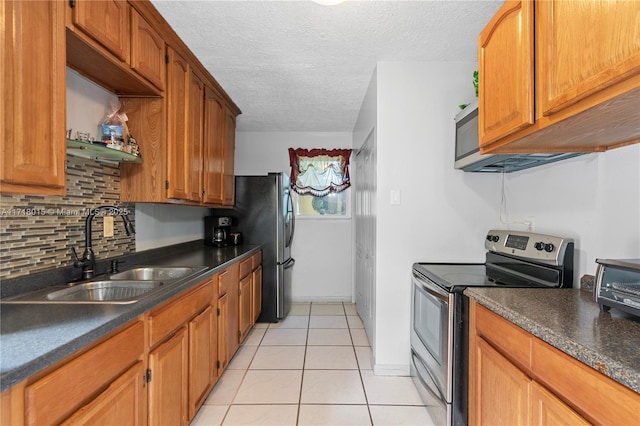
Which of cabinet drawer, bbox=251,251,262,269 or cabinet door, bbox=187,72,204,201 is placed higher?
cabinet door, bbox=187,72,204,201

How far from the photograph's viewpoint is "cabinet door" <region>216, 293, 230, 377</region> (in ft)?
6.86

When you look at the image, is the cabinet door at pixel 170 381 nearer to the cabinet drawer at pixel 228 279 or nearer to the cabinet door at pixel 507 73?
the cabinet drawer at pixel 228 279

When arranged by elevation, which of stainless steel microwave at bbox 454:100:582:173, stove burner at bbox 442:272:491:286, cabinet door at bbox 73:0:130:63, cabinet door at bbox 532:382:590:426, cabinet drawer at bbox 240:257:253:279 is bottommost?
cabinet door at bbox 532:382:590:426

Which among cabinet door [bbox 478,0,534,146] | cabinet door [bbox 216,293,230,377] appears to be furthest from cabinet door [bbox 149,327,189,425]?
cabinet door [bbox 478,0,534,146]

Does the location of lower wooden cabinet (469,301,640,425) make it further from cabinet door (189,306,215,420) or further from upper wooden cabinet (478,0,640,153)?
cabinet door (189,306,215,420)

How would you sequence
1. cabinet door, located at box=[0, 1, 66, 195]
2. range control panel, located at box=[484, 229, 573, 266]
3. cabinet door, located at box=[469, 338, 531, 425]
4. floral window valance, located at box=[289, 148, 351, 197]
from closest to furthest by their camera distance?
cabinet door, located at box=[0, 1, 66, 195], cabinet door, located at box=[469, 338, 531, 425], range control panel, located at box=[484, 229, 573, 266], floral window valance, located at box=[289, 148, 351, 197]

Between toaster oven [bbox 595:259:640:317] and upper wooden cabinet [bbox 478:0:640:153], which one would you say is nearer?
upper wooden cabinet [bbox 478:0:640:153]

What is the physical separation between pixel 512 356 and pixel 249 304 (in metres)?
2.25

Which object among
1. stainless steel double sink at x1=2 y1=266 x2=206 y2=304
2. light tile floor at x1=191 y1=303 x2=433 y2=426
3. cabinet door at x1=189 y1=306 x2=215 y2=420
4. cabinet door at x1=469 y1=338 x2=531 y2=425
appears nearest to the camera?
cabinet door at x1=469 y1=338 x2=531 y2=425

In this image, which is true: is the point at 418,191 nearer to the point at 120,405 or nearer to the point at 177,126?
the point at 177,126

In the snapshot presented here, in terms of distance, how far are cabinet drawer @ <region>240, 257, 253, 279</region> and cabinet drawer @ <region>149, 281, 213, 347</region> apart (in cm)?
73

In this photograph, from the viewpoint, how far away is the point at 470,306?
1.52 m

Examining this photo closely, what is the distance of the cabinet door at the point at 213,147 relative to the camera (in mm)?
2564

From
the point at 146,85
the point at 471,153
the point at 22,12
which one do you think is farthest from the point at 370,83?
the point at 22,12
